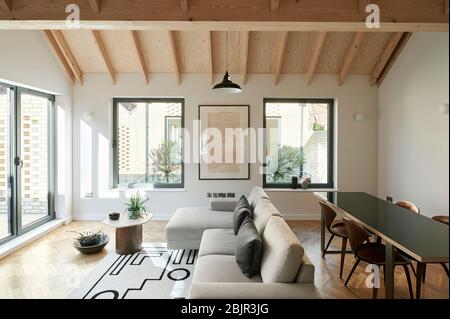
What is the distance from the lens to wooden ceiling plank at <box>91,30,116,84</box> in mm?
3521

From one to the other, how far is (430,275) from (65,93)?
478 cm

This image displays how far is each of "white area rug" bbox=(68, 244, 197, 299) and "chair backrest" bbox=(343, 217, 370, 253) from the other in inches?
56.7

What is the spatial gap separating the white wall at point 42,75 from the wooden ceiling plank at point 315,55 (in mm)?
3867

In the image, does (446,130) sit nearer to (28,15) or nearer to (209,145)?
(28,15)

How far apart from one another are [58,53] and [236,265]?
3947 mm

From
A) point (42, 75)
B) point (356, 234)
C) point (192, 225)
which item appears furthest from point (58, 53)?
point (356, 234)

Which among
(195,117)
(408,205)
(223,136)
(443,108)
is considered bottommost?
(408,205)

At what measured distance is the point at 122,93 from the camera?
4.27 metres

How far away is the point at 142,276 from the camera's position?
2.38m

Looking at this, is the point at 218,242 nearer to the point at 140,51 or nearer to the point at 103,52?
the point at 140,51

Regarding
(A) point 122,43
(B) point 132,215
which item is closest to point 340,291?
(B) point 132,215

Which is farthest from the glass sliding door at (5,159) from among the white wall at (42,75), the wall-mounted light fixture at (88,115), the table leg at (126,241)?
the table leg at (126,241)

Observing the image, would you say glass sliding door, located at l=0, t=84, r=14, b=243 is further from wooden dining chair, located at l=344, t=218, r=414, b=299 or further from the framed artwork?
wooden dining chair, located at l=344, t=218, r=414, b=299

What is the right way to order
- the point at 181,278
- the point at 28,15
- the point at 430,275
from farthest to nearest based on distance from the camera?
the point at 181,278
the point at 28,15
the point at 430,275
